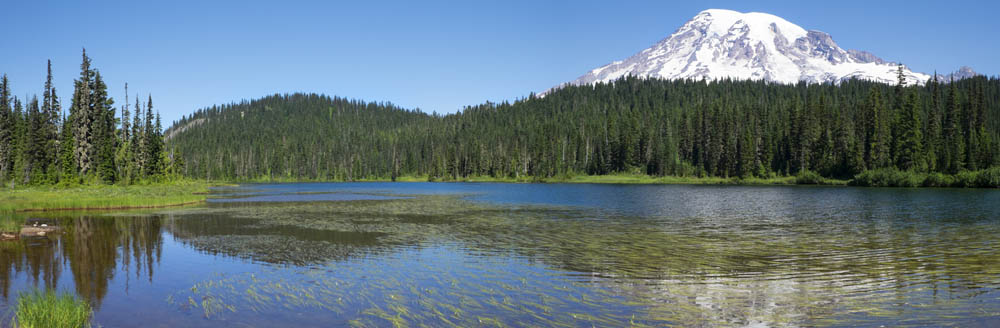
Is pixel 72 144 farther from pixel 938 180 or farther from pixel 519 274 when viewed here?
pixel 938 180

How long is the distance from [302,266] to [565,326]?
12607 millimetres

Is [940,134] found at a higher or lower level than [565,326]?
higher

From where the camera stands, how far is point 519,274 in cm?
1972

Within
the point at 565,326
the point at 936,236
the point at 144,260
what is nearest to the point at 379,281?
the point at 565,326

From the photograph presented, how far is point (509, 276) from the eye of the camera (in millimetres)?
19328

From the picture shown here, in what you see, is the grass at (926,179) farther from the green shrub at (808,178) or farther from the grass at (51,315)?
the grass at (51,315)

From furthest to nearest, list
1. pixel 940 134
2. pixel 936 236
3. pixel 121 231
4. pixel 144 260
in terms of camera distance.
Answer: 1. pixel 940 134
2. pixel 121 231
3. pixel 936 236
4. pixel 144 260

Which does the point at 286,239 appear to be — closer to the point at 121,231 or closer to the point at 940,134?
the point at 121,231

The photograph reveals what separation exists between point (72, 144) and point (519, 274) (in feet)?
281

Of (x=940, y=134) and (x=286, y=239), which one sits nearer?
(x=286, y=239)

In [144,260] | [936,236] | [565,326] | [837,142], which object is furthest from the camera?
[837,142]

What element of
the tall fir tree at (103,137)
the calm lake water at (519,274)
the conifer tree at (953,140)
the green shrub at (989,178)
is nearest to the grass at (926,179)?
the green shrub at (989,178)

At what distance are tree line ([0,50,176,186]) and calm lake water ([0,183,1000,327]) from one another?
52667 millimetres

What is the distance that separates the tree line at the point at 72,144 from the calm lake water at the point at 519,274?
52667 mm
